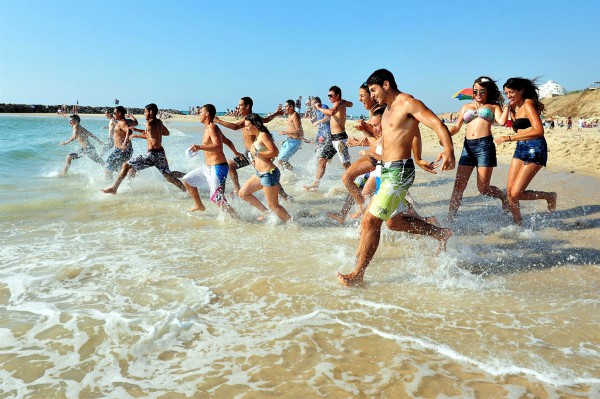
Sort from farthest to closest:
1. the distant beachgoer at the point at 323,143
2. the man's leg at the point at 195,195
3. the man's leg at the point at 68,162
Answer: the man's leg at the point at 68,162 → the distant beachgoer at the point at 323,143 → the man's leg at the point at 195,195

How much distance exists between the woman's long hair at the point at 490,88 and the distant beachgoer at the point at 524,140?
24cm

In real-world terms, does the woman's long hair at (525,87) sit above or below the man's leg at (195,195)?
above

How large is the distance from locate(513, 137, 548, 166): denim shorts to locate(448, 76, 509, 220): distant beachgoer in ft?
1.31

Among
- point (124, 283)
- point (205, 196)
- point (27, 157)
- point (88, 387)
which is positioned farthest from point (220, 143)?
point (27, 157)

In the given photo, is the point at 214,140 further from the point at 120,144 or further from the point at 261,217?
the point at 120,144

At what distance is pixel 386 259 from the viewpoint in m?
4.90

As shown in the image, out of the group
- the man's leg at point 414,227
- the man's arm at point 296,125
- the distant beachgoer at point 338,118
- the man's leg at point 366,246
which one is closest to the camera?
the man's leg at point 366,246

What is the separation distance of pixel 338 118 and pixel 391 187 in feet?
17.4

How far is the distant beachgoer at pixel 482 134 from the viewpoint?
6098 mm

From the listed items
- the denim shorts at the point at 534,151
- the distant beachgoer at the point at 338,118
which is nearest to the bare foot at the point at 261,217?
the distant beachgoer at the point at 338,118

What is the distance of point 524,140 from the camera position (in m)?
5.75

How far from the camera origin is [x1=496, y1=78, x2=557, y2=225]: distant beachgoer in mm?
5633

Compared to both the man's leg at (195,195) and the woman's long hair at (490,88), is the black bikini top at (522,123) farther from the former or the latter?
the man's leg at (195,195)

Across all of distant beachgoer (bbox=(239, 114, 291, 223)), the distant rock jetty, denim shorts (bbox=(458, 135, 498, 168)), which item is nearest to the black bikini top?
denim shorts (bbox=(458, 135, 498, 168))
